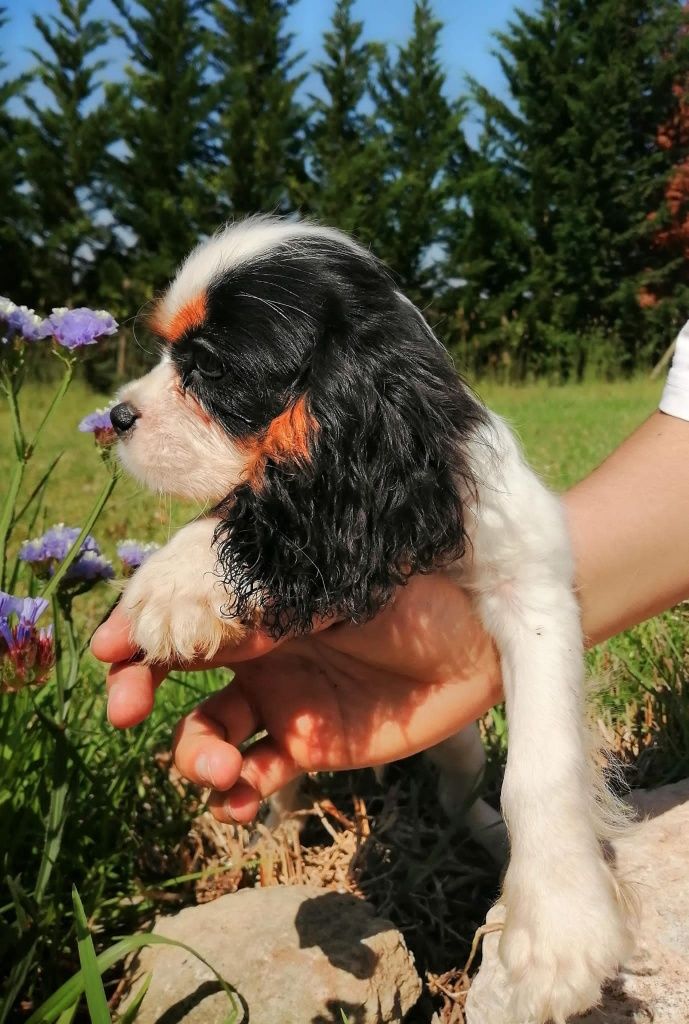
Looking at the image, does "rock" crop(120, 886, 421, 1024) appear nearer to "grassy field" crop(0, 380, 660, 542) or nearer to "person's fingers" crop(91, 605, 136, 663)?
"person's fingers" crop(91, 605, 136, 663)

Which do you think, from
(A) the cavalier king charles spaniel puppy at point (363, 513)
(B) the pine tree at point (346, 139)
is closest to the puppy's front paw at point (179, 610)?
(A) the cavalier king charles spaniel puppy at point (363, 513)

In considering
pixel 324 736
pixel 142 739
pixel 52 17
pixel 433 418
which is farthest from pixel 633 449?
pixel 52 17

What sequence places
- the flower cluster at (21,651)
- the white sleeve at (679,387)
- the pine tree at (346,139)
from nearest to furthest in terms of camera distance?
1. the flower cluster at (21,651)
2. the white sleeve at (679,387)
3. the pine tree at (346,139)

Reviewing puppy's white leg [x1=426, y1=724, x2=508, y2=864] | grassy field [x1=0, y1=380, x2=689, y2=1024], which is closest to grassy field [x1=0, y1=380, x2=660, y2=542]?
grassy field [x1=0, y1=380, x2=689, y2=1024]

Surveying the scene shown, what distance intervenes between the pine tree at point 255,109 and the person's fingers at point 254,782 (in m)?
12.1

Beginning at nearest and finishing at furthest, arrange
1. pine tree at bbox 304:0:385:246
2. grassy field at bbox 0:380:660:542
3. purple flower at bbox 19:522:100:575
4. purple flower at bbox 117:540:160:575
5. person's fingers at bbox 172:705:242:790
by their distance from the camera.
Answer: person's fingers at bbox 172:705:242:790 < purple flower at bbox 19:522:100:575 < purple flower at bbox 117:540:160:575 < grassy field at bbox 0:380:660:542 < pine tree at bbox 304:0:385:246

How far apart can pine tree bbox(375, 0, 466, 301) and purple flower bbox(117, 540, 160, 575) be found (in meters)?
11.9

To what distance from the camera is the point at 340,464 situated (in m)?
1.56

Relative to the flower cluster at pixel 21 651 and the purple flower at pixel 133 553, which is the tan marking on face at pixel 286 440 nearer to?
the purple flower at pixel 133 553

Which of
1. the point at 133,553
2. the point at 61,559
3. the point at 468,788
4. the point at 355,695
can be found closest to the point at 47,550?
the point at 61,559

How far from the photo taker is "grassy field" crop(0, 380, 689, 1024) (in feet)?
5.56

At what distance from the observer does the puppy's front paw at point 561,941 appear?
51.1 inches

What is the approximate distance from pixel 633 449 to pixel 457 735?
76cm

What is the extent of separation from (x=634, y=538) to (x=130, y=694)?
3.36ft
